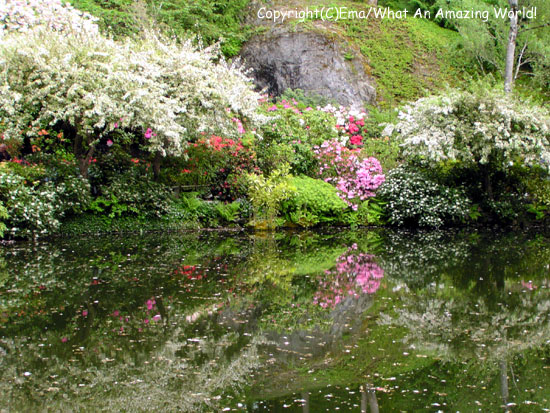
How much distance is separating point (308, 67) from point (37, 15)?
1044cm

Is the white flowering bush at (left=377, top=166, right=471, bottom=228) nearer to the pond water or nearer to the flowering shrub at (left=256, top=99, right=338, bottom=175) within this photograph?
the flowering shrub at (left=256, top=99, right=338, bottom=175)

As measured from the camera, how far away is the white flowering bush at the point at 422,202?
1583cm

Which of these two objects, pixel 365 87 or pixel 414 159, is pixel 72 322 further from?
pixel 365 87

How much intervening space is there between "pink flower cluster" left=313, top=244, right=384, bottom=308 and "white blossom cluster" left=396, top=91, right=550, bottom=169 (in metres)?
4.98

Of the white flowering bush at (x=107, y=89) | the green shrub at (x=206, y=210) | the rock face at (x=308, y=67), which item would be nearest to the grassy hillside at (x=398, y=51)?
the rock face at (x=308, y=67)

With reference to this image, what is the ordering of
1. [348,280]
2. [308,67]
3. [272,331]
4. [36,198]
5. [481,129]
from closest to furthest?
[272,331] → [348,280] → [36,198] → [481,129] → [308,67]

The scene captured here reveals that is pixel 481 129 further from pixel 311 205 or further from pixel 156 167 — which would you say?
pixel 156 167

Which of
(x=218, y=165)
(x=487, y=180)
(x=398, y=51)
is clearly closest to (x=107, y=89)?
(x=218, y=165)

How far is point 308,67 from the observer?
23.5 meters

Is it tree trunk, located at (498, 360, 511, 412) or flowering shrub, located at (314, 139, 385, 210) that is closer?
tree trunk, located at (498, 360, 511, 412)

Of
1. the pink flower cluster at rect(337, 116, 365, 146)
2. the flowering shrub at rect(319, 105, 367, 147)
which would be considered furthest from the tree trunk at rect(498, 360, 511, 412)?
the pink flower cluster at rect(337, 116, 365, 146)

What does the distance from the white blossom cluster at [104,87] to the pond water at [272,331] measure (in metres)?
3.04

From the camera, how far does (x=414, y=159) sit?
16875 millimetres

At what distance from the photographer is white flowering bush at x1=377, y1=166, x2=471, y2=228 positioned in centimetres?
1583
